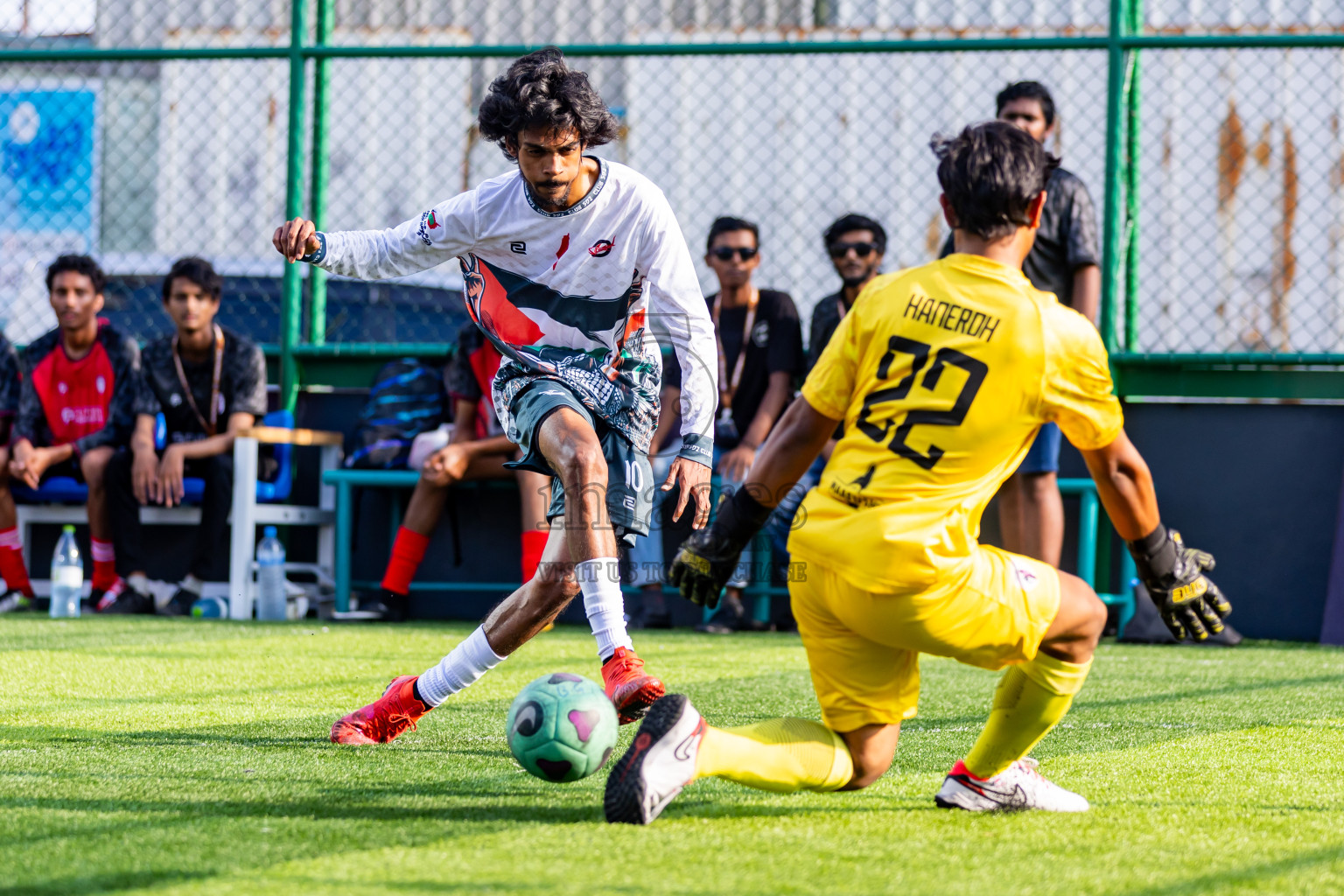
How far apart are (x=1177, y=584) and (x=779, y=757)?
2.70 ft

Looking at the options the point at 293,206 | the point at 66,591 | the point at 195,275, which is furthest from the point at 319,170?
the point at 66,591

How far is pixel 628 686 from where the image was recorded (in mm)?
3367

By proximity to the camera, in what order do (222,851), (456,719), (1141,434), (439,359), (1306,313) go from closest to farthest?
(222,851), (456,719), (1141,434), (439,359), (1306,313)

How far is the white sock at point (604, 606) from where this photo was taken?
11.4 feet

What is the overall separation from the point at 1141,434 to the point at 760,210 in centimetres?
357

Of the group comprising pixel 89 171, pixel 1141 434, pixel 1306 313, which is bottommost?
pixel 1141 434

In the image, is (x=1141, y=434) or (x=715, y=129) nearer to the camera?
(x=1141, y=434)

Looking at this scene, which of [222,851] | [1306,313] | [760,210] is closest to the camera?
[222,851]

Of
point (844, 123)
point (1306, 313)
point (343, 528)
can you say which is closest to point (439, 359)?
point (343, 528)

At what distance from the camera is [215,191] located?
11602 mm

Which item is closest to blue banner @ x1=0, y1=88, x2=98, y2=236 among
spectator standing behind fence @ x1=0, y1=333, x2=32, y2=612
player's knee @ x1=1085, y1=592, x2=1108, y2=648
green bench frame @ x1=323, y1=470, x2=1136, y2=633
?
spectator standing behind fence @ x1=0, y1=333, x2=32, y2=612

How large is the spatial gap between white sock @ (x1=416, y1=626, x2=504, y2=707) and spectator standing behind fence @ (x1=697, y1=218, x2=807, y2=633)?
12.3 feet

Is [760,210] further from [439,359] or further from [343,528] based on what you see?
[343,528]

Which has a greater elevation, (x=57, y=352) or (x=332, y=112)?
(x=332, y=112)
